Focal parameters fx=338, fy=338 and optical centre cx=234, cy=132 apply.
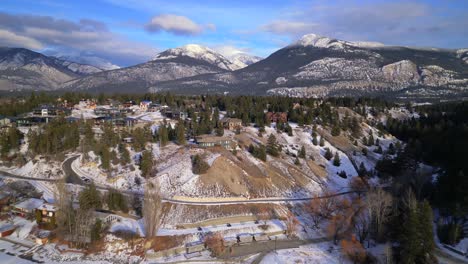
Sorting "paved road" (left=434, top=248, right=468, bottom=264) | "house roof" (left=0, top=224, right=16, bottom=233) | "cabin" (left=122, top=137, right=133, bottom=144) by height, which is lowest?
"paved road" (left=434, top=248, right=468, bottom=264)

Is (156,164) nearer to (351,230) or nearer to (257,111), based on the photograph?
(351,230)

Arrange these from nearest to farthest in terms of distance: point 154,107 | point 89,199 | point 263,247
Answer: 1. point 263,247
2. point 89,199
3. point 154,107

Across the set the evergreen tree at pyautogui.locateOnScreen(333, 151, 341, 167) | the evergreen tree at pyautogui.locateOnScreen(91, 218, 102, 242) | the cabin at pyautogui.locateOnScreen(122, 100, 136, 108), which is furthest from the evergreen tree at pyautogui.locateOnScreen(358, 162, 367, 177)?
the cabin at pyautogui.locateOnScreen(122, 100, 136, 108)

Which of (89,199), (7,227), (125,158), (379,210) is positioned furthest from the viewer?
(125,158)

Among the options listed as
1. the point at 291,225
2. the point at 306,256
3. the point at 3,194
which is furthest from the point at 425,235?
the point at 3,194

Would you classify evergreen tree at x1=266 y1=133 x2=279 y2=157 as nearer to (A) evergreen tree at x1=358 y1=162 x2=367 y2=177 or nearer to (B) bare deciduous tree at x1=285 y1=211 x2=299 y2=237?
(A) evergreen tree at x1=358 y1=162 x2=367 y2=177

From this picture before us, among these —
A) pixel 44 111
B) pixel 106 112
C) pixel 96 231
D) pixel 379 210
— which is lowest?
pixel 96 231

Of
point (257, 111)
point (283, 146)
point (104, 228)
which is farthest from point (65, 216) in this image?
point (257, 111)

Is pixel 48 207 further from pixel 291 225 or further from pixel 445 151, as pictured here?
pixel 445 151
